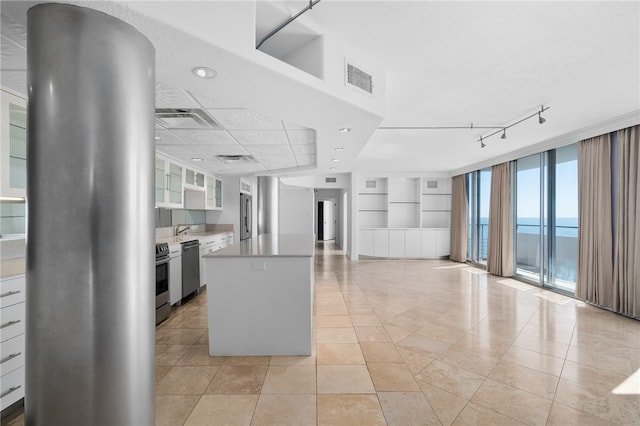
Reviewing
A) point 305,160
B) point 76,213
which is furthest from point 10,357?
point 305,160

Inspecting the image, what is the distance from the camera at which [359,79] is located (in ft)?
7.59

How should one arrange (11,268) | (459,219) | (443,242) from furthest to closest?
(443,242)
(459,219)
(11,268)

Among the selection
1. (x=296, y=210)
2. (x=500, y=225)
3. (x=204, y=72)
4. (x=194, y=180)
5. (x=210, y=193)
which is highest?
(x=204, y=72)

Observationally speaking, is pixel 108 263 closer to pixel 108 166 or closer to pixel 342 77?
pixel 108 166

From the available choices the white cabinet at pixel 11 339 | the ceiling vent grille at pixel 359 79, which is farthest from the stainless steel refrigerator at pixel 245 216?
the ceiling vent grille at pixel 359 79

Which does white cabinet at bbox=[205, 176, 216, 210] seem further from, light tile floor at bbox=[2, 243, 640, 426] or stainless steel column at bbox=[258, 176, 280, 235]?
light tile floor at bbox=[2, 243, 640, 426]

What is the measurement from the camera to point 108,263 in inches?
45.4

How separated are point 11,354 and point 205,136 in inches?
99.7

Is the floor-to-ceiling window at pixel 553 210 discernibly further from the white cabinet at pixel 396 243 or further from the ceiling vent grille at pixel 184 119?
the ceiling vent grille at pixel 184 119

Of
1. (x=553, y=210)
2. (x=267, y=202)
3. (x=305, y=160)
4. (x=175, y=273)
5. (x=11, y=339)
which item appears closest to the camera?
(x=11, y=339)

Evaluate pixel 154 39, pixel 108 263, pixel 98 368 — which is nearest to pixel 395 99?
pixel 154 39

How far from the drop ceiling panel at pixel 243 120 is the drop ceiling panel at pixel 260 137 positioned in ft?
0.52

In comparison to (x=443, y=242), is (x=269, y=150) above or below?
above

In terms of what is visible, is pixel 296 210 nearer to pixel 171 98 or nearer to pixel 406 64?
pixel 171 98
